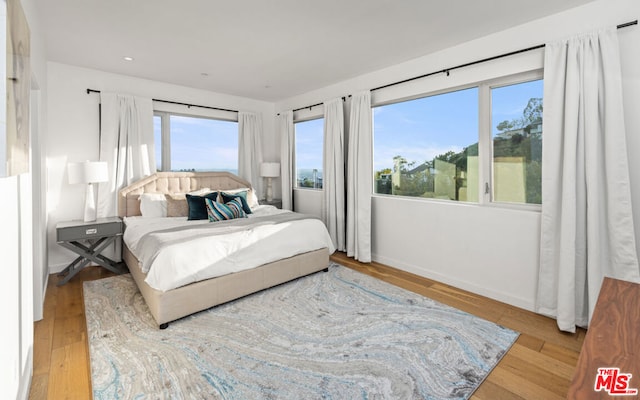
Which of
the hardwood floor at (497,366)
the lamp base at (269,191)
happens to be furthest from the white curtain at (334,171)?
the hardwood floor at (497,366)

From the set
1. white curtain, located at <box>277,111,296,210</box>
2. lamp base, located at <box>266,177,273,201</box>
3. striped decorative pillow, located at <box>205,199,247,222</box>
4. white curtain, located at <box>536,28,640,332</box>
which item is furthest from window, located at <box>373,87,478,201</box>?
lamp base, located at <box>266,177,273,201</box>

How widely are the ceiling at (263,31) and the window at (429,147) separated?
59 centimetres

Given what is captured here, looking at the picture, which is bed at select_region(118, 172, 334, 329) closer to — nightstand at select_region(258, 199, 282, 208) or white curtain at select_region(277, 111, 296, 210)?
nightstand at select_region(258, 199, 282, 208)

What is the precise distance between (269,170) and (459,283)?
3509mm

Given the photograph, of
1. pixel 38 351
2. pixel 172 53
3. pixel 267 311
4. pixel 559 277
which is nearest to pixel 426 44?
pixel 559 277

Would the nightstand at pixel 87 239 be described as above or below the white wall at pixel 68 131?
below

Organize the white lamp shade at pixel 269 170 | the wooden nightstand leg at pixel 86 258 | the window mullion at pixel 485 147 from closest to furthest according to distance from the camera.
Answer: the window mullion at pixel 485 147, the wooden nightstand leg at pixel 86 258, the white lamp shade at pixel 269 170

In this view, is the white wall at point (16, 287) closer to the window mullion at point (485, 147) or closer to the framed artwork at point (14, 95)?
the framed artwork at point (14, 95)

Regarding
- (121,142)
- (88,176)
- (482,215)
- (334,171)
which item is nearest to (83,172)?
(88,176)

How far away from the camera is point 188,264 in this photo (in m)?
2.63

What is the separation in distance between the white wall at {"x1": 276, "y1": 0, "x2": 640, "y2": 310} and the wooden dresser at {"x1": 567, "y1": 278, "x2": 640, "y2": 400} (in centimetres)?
164

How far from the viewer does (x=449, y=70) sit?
333cm

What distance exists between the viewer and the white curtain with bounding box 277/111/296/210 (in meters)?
5.48

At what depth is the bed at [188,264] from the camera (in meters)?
2.57
